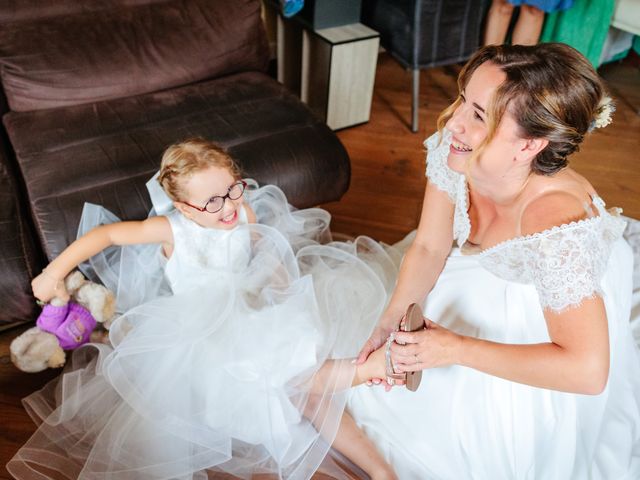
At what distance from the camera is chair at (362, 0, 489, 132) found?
2.64 metres

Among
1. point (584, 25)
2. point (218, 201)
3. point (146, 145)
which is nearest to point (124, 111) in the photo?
point (146, 145)

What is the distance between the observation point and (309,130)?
2.01 meters

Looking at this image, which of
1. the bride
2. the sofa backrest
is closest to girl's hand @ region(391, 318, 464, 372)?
the bride

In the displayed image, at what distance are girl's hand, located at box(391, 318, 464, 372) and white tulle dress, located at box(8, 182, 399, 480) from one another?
0.25 metres

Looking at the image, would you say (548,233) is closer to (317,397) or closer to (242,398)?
(317,397)

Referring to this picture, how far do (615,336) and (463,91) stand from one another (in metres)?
0.67

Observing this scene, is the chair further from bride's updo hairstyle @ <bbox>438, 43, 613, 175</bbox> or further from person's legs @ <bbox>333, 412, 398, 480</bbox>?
person's legs @ <bbox>333, 412, 398, 480</bbox>

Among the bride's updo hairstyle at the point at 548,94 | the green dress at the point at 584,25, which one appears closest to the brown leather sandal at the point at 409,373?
the bride's updo hairstyle at the point at 548,94

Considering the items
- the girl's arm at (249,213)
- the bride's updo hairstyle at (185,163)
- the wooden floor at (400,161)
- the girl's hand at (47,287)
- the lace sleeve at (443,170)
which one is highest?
the lace sleeve at (443,170)

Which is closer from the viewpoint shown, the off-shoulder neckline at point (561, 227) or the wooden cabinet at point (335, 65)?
the off-shoulder neckline at point (561, 227)

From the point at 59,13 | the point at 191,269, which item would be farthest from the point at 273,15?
the point at 191,269

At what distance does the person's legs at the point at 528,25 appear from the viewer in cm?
315

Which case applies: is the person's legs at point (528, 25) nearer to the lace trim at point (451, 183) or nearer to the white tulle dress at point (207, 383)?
the lace trim at point (451, 183)

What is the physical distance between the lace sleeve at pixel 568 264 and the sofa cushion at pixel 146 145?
1017 mm
